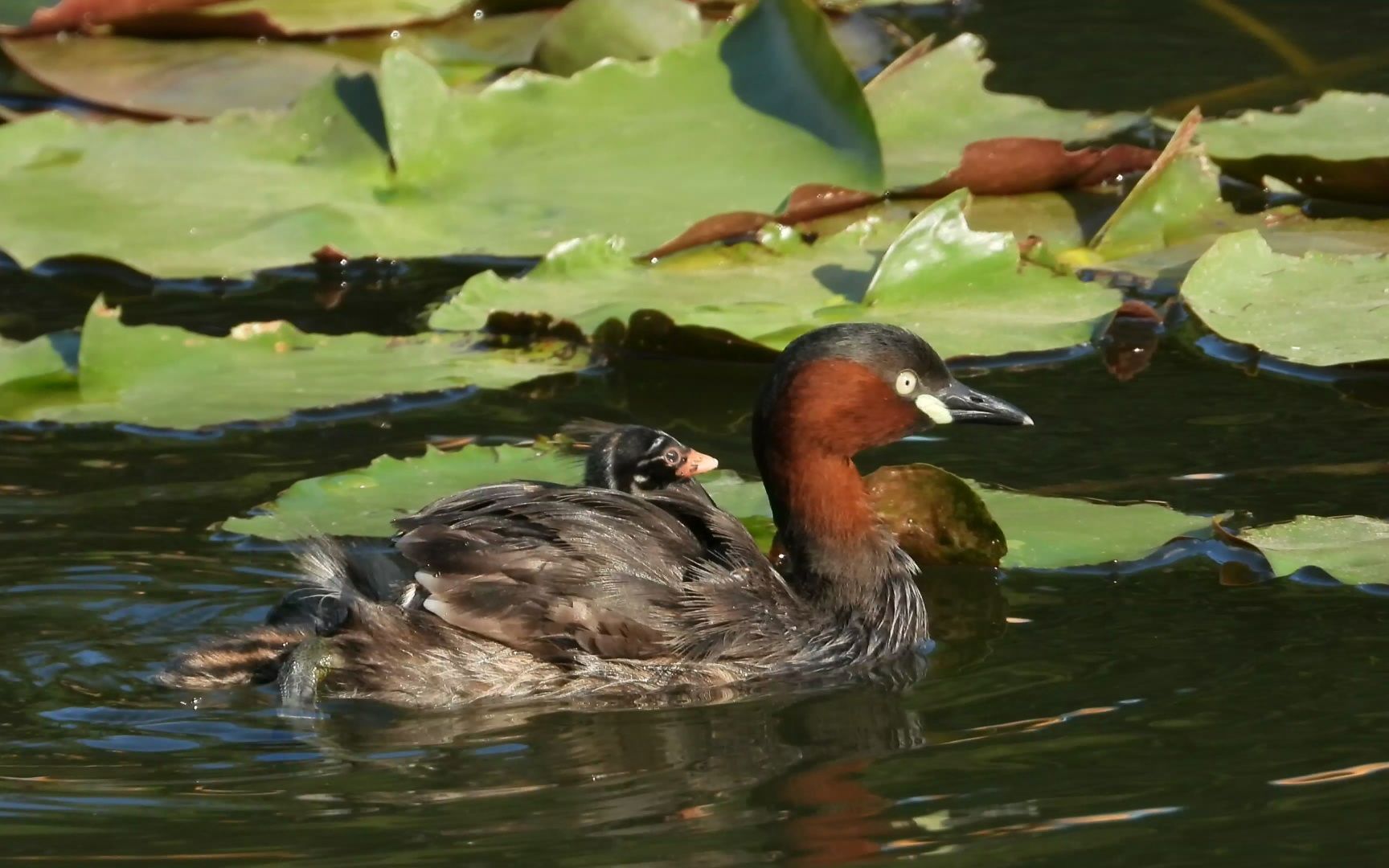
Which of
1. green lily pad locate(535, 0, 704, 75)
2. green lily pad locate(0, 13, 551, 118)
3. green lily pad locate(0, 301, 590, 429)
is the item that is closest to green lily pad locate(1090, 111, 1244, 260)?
green lily pad locate(0, 301, 590, 429)

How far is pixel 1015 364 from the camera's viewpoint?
22.0 ft

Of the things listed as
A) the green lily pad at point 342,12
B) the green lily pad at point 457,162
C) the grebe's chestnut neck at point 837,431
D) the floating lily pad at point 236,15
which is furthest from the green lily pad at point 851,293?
the green lily pad at point 342,12

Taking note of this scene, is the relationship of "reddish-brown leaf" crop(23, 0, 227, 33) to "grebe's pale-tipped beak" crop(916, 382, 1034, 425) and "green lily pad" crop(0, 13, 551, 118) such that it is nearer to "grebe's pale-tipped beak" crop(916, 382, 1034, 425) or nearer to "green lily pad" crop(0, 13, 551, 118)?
"green lily pad" crop(0, 13, 551, 118)

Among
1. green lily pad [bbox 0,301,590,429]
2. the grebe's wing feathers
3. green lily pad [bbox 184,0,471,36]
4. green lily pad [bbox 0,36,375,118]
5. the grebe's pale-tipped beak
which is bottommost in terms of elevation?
the grebe's wing feathers

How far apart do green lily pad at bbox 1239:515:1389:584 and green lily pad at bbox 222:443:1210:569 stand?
263 millimetres

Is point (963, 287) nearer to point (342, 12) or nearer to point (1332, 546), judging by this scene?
point (1332, 546)

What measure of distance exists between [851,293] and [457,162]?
171cm

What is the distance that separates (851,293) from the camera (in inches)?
266

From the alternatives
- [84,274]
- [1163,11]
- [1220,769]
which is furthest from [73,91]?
[1220,769]

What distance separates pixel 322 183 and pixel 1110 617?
12.4ft

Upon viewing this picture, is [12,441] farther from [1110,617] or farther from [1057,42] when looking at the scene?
[1057,42]

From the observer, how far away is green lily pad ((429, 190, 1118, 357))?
6387 mm

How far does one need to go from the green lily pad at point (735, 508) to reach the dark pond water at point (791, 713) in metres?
0.11

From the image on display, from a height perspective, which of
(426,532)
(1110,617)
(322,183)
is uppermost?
(322,183)
